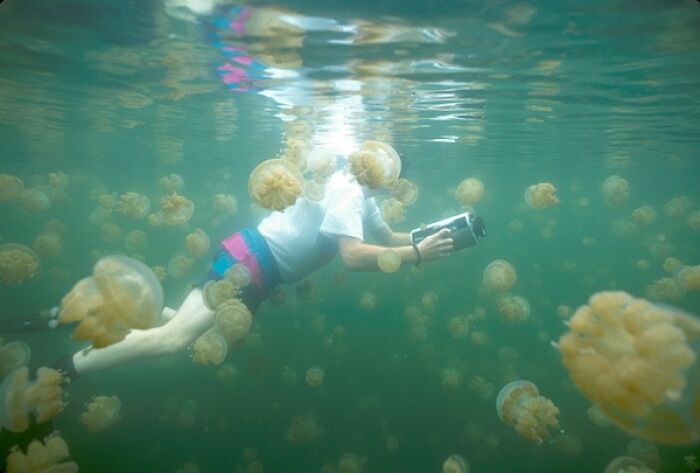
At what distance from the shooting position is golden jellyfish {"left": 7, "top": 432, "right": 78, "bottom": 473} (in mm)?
4641

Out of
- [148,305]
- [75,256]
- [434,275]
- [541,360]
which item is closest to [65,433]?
[148,305]

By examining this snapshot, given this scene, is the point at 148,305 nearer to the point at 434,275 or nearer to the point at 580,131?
the point at 580,131

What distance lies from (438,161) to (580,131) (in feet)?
27.7

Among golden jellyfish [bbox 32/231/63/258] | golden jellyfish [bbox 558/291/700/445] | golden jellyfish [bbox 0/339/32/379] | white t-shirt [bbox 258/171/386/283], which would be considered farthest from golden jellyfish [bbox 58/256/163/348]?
golden jellyfish [bbox 32/231/63/258]

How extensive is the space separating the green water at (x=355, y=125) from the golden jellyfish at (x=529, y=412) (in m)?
3.58

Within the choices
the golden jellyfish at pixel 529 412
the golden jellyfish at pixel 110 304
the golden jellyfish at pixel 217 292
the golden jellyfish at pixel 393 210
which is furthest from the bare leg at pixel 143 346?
the golden jellyfish at pixel 393 210

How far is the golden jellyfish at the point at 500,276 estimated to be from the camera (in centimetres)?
731

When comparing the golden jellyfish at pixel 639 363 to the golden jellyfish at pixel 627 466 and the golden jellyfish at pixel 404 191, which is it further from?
the golden jellyfish at pixel 404 191

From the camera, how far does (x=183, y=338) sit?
4.90m

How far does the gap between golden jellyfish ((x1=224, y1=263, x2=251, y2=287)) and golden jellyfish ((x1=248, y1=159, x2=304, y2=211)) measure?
0.83m

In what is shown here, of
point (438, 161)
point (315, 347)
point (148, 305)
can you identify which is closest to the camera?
point (148, 305)

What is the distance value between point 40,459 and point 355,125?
10562 mm

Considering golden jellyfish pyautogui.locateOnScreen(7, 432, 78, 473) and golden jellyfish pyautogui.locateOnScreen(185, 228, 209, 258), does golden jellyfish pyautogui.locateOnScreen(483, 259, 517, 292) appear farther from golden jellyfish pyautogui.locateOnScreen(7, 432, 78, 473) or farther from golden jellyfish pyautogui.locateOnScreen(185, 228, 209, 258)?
golden jellyfish pyautogui.locateOnScreen(7, 432, 78, 473)

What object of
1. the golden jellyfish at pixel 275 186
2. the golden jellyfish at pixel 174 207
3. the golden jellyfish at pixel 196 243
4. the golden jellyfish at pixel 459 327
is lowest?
the golden jellyfish at pixel 459 327
